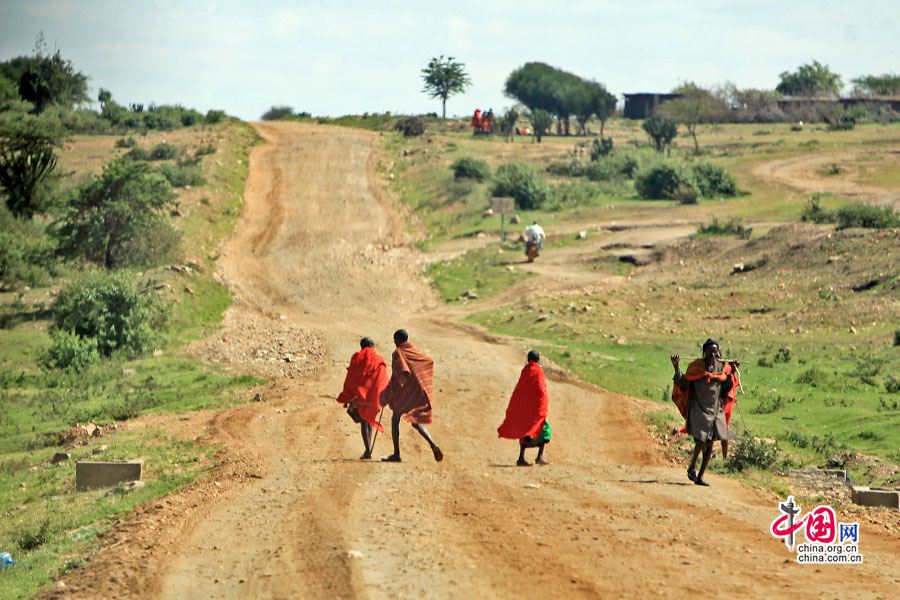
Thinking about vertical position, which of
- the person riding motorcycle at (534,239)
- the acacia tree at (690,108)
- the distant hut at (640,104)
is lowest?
the person riding motorcycle at (534,239)

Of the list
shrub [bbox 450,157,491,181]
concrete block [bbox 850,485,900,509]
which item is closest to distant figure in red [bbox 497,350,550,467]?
concrete block [bbox 850,485,900,509]

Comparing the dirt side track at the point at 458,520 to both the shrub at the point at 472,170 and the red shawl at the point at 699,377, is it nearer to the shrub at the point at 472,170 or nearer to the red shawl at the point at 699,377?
the red shawl at the point at 699,377

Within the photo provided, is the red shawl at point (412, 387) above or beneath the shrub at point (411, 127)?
beneath

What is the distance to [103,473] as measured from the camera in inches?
532

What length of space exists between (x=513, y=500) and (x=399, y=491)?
1430mm

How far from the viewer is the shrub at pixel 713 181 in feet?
157

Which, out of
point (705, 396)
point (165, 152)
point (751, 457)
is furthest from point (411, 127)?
point (705, 396)

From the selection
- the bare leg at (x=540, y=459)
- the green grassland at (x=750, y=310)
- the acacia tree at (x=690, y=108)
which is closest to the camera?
the bare leg at (x=540, y=459)

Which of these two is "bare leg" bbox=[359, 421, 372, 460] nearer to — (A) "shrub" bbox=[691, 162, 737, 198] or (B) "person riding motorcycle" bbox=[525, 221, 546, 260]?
(B) "person riding motorcycle" bbox=[525, 221, 546, 260]

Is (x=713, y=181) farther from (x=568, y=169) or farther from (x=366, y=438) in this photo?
(x=366, y=438)

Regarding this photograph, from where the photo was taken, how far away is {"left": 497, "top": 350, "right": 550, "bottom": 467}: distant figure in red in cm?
1400

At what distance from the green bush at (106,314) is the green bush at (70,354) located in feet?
1.95

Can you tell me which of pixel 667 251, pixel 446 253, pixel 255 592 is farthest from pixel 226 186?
pixel 255 592

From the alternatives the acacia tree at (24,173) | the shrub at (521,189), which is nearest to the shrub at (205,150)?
the acacia tree at (24,173)
